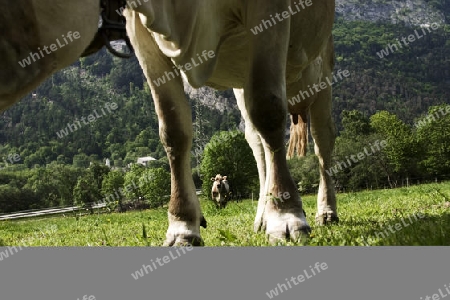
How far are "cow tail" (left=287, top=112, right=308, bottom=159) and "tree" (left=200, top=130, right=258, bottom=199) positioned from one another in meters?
26.9

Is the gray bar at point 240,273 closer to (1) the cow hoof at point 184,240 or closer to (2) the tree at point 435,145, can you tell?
(1) the cow hoof at point 184,240

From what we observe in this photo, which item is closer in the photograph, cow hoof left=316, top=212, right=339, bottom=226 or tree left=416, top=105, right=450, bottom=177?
cow hoof left=316, top=212, right=339, bottom=226

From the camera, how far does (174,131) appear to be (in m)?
4.05

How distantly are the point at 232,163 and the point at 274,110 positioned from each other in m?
34.4

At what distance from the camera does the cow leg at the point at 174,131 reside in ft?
12.5

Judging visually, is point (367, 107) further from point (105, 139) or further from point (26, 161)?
point (26, 161)

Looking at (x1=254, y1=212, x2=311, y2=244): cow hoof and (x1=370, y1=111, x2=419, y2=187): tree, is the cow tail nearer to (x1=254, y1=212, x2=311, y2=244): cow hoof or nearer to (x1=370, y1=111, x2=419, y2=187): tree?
(x1=254, y1=212, x2=311, y2=244): cow hoof

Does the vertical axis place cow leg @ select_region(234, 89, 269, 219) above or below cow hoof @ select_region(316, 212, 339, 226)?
above

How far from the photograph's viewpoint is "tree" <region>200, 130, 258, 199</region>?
35.7 meters

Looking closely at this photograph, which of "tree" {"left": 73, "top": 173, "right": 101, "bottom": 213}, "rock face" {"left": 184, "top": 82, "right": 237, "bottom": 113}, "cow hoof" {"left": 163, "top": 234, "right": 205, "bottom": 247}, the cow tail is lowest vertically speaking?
"cow hoof" {"left": 163, "top": 234, "right": 205, "bottom": 247}

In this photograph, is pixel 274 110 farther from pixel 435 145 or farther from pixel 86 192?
pixel 86 192

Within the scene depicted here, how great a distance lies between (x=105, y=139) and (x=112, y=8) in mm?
124047

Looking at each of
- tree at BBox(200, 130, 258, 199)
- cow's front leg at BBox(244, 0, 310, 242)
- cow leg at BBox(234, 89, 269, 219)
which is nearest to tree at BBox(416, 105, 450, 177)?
tree at BBox(200, 130, 258, 199)

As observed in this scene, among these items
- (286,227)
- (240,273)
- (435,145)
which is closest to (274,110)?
(286,227)
